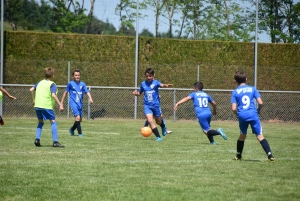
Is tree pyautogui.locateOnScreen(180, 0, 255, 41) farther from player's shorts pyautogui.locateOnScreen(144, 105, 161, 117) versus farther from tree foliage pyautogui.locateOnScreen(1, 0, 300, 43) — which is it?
player's shorts pyautogui.locateOnScreen(144, 105, 161, 117)

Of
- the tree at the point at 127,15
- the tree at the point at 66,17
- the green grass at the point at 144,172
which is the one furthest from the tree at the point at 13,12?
the green grass at the point at 144,172

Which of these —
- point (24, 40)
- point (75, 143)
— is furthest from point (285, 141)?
point (24, 40)

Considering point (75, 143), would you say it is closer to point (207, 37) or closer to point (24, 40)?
point (24, 40)

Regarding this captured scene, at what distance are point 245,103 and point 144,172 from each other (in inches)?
104

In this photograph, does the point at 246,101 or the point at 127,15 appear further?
the point at 127,15

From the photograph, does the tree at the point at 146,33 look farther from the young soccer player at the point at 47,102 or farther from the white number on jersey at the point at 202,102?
the young soccer player at the point at 47,102

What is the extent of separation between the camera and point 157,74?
26266mm

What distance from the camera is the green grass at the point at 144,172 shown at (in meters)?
6.99

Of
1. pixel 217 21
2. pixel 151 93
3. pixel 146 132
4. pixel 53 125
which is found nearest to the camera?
pixel 53 125

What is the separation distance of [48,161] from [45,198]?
324 centimetres

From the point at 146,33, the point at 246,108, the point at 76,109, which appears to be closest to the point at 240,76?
the point at 246,108

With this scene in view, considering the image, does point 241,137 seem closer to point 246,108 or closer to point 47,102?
point 246,108

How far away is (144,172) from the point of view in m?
8.70

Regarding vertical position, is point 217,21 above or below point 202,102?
above
